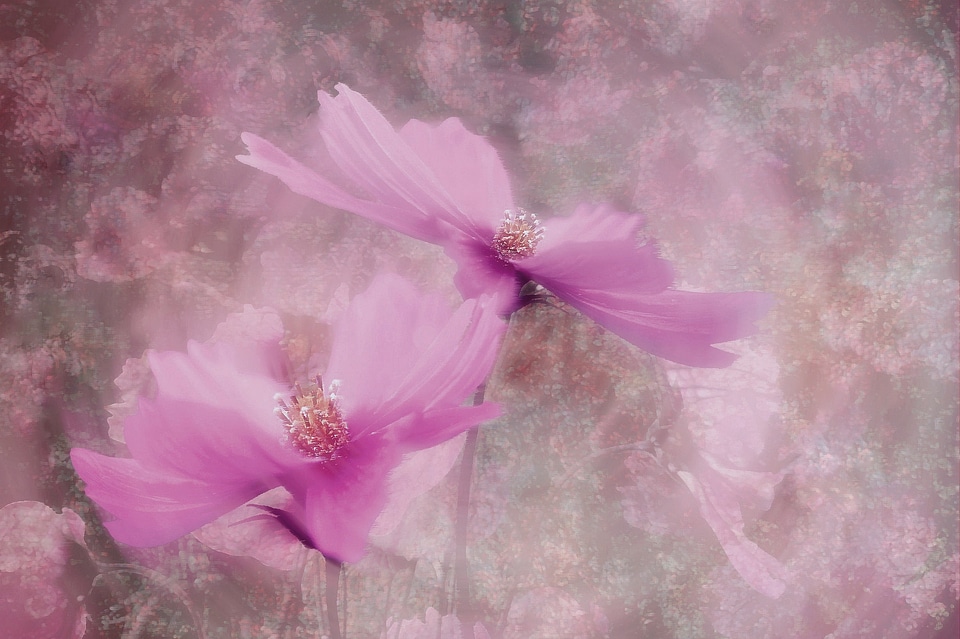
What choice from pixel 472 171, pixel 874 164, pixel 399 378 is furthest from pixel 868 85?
pixel 399 378

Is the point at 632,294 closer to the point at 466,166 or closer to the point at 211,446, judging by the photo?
the point at 466,166

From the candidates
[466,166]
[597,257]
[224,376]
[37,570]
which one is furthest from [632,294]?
[37,570]

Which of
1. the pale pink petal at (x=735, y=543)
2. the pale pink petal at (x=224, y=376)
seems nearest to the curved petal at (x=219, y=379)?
the pale pink petal at (x=224, y=376)

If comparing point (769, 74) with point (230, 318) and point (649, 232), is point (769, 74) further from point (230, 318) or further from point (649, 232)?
point (230, 318)

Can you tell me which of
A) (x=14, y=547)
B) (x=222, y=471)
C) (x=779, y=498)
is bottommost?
(x=14, y=547)

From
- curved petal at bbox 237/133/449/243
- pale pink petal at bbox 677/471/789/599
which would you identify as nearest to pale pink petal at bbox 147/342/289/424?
curved petal at bbox 237/133/449/243

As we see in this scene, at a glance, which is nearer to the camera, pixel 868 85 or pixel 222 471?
pixel 222 471

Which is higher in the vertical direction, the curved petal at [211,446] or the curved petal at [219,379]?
the curved petal at [219,379]

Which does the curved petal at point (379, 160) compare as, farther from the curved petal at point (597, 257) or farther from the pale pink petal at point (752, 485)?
the pale pink petal at point (752, 485)
